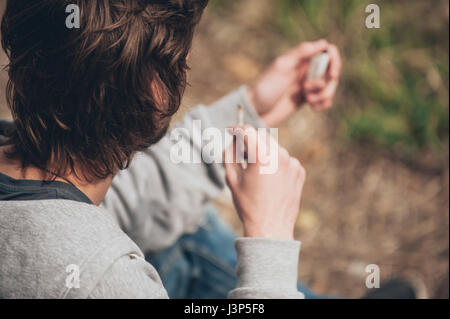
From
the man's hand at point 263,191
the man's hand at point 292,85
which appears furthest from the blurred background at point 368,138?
the man's hand at point 263,191

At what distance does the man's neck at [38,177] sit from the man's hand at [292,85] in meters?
0.49

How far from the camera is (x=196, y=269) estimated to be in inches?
39.9

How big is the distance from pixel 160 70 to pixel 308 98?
1.83 ft

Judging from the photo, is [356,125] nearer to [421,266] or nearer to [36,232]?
[421,266]

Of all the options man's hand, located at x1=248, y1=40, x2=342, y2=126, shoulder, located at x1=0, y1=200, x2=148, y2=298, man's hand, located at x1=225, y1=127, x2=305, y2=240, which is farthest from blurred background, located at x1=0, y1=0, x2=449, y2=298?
shoulder, located at x1=0, y1=200, x2=148, y2=298

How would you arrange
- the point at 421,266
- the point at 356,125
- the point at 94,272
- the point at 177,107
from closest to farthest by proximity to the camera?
1. the point at 94,272
2. the point at 177,107
3. the point at 421,266
4. the point at 356,125

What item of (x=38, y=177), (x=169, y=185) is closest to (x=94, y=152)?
(x=38, y=177)

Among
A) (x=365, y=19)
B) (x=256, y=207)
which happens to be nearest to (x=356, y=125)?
(x=365, y=19)

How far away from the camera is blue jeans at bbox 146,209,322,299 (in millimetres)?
970

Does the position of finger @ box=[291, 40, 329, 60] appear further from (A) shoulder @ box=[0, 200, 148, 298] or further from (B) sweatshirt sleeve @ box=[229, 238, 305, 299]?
(A) shoulder @ box=[0, 200, 148, 298]

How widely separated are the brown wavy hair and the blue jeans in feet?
1.45

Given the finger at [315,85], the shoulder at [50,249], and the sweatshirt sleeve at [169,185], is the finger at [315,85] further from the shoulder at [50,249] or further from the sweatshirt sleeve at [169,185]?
the shoulder at [50,249]

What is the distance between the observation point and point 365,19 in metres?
1.56

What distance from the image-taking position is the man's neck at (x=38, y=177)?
0.54 m
